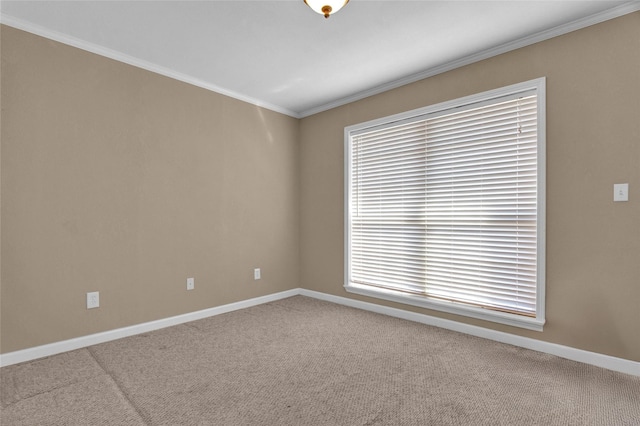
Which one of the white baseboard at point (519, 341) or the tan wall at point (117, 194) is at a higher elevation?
the tan wall at point (117, 194)

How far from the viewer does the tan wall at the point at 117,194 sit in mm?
2461

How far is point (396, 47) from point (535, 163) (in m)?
1.50

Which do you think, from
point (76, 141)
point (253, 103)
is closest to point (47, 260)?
point (76, 141)

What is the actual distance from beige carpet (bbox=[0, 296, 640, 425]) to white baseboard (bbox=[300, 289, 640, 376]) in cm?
7

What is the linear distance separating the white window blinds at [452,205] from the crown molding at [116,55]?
5.06 ft

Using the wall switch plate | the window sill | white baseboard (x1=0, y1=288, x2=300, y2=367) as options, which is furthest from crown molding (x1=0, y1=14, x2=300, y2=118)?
the wall switch plate

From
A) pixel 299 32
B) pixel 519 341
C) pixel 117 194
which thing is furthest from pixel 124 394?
pixel 519 341

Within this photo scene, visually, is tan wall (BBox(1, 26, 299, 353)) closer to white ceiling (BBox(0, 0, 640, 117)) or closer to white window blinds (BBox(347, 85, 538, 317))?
white ceiling (BBox(0, 0, 640, 117))

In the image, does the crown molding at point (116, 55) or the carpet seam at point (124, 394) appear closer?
the carpet seam at point (124, 394)

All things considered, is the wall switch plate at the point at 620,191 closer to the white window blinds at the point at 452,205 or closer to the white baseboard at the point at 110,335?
the white window blinds at the point at 452,205

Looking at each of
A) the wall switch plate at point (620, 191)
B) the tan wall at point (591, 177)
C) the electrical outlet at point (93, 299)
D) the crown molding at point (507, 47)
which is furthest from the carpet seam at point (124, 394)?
the crown molding at point (507, 47)

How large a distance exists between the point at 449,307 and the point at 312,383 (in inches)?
64.2

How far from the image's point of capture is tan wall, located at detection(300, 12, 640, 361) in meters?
2.29

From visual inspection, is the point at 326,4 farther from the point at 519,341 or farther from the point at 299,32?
the point at 519,341
